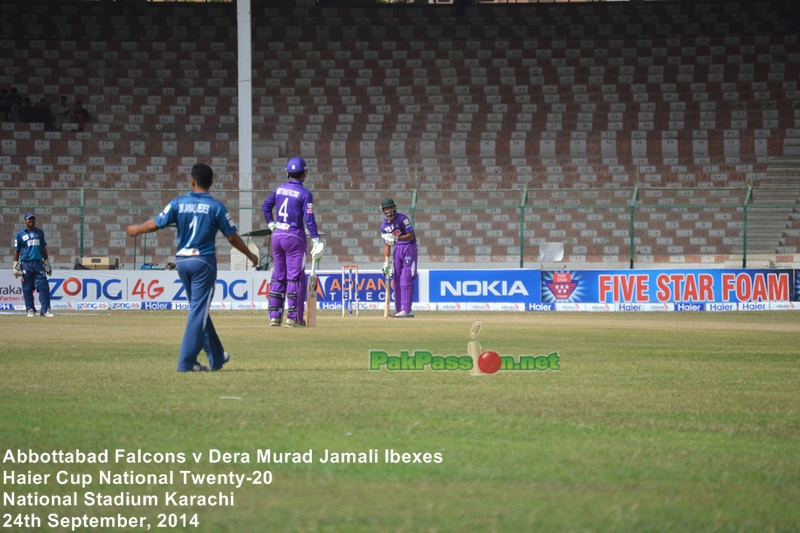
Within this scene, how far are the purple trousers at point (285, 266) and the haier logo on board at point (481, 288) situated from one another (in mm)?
11340

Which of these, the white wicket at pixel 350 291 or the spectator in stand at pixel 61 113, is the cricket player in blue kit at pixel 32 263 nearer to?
the white wicket at pixel 350 291

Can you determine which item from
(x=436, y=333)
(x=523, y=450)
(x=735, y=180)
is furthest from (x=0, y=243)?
(x=523, y=450)

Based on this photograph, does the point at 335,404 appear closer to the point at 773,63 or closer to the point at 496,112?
the point at 496,112

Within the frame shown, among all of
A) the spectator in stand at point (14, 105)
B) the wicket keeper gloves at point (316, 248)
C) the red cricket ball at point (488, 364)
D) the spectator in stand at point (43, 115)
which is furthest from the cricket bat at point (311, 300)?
the spectator in stand at point (14, 105)

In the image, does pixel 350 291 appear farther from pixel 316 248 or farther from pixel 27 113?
pixel 27 113

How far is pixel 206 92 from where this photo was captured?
39406 mm

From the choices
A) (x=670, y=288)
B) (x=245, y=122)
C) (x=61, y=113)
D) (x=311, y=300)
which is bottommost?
(x=311, y=300)

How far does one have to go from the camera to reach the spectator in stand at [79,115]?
3747 centimetres

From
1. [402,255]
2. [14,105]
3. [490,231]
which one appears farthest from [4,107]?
[402,255]

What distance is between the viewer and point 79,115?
37531 millimetres

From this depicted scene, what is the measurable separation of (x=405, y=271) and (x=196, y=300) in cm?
1226

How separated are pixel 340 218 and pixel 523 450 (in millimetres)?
26077

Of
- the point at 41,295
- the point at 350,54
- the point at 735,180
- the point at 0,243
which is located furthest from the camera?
the point at 350,54

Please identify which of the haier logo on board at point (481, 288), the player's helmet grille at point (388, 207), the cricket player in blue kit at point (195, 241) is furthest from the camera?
the haier logo on board at point (481, 288)
